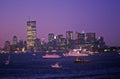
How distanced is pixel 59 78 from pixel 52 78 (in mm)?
1649

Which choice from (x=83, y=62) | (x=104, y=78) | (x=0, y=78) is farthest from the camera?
(x=83, y=62)

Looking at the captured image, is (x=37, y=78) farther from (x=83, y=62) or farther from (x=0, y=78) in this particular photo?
(x=83, y=62)

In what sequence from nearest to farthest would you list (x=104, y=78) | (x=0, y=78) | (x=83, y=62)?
1. (x=104, y=78)
2. (x=0, y=78)
3. (x=83, y=62)

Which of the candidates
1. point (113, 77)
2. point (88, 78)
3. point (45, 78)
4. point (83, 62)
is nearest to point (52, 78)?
point (45, 78)

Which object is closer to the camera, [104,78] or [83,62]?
[104,78]

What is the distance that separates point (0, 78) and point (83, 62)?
237 ft

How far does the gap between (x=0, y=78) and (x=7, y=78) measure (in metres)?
1.61

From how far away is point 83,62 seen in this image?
15762 centimetres

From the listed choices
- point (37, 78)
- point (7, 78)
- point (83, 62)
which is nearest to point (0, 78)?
point (7, 78)

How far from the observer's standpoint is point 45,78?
8706 cm

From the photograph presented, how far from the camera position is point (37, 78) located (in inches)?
3442

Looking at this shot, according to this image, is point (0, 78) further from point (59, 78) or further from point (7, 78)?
point (59, 78)

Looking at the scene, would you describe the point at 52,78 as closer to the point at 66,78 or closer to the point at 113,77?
the point at 66,78

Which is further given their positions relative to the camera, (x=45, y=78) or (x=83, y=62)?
(x=83, y=62)
